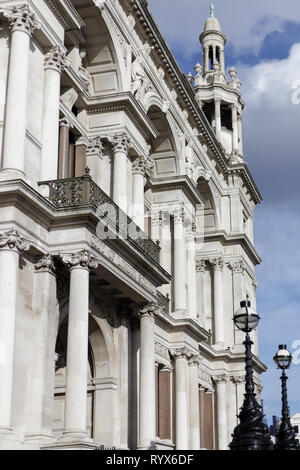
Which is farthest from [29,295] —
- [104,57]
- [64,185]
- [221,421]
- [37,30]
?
[221,421]

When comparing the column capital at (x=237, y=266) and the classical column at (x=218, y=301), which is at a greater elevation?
the column capital at (x=237, y=266)

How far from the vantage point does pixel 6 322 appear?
2020cm

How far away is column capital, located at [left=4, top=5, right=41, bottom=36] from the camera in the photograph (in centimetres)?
2295

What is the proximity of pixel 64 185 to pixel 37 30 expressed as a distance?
15.7 feet

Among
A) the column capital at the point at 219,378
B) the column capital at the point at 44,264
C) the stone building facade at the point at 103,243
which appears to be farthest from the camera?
the column capital at the point at 219,378

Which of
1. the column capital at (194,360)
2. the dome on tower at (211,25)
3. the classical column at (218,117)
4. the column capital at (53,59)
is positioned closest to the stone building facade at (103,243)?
the column capital at (53,59)

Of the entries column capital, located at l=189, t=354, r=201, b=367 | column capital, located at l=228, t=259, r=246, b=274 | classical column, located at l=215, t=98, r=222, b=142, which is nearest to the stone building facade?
column capital, located at l=189, t=354, r=201, b=367

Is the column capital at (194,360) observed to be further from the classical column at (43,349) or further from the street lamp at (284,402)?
the classical column at (43,349)

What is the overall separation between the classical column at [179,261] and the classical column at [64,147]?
1172 cm

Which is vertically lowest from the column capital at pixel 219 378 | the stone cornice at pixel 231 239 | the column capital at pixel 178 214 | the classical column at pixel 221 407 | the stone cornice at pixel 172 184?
the classical column at pixel 221 407

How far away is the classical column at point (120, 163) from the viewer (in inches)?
1163

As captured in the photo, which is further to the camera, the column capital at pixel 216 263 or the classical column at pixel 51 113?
the column capital at pixel 216 263

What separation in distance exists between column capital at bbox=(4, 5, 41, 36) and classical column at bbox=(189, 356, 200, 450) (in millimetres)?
20502
